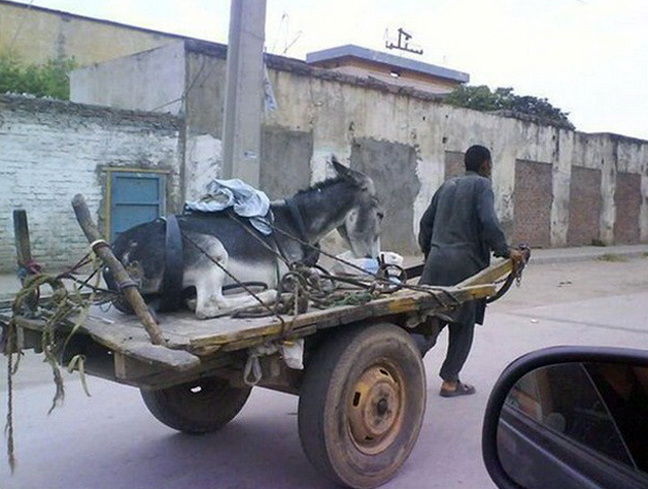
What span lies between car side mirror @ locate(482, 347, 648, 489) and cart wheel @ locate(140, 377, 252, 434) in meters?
2.40

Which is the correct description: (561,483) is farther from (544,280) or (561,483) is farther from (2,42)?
(2,42)

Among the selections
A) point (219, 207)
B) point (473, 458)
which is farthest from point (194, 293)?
point (473, 458)

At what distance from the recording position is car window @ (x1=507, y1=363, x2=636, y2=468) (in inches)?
66.9

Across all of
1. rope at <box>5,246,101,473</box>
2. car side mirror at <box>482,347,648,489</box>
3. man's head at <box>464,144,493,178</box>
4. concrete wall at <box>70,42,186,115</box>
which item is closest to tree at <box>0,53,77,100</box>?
concrete wall at <box>70,42,186,115</box>

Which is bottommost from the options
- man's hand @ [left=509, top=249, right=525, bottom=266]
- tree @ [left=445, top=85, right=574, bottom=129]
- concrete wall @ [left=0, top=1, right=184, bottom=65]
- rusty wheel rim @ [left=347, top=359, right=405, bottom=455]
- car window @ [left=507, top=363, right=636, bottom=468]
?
rusty wheel rim @ [left=347, top=359, right=405, bottom=455]

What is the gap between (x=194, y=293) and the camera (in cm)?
376

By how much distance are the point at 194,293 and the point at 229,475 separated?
1039mm

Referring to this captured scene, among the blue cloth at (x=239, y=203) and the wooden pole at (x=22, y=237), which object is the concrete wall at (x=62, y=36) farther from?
the wooden pole at (x=22, y=237)

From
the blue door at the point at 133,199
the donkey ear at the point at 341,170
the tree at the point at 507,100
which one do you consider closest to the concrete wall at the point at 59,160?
the blue door at the point at 133,199

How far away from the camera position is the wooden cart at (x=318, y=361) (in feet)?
9.59

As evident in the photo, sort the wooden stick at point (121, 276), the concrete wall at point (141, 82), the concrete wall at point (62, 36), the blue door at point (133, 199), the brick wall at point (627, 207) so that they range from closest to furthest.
Answer: the wooden stick at point (121, 276)
the blue door at point (133, 199)
the concrete wall at point (141, 82)
the concrete wall at point (62, 36)
the brick wall at point (627, 207)

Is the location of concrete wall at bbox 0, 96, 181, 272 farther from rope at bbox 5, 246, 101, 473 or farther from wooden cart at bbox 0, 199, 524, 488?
rope at bbox 5, 246, 101, 473

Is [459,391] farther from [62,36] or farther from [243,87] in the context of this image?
[62,36]

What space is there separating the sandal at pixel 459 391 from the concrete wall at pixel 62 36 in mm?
23041
